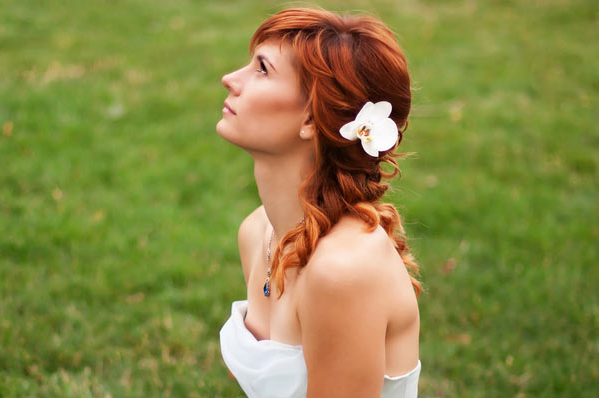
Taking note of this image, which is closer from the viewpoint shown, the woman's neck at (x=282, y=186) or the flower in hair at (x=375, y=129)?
the flower in hair at (x=375, y=129)

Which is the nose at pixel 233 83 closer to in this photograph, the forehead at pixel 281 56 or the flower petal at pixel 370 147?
the forehead at pixel 281 56

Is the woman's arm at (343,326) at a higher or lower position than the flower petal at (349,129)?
lower

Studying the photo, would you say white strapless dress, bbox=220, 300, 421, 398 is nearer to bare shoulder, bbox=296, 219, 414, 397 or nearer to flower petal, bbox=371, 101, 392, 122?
bare shoulder, bbox=296, 219, 414, 397

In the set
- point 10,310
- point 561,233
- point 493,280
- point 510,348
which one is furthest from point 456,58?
point 10,310

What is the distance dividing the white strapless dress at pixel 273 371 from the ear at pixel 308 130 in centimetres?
69

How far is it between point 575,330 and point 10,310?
320cm

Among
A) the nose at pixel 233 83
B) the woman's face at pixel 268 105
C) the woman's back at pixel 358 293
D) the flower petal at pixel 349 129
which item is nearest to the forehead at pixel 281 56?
the woman's face at pixel 268 105

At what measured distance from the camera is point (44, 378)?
3.42m

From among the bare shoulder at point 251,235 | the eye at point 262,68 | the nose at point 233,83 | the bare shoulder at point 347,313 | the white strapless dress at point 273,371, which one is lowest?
the white strapless dress at point 273,371

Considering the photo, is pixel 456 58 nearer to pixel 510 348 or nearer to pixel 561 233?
pixel 561 233

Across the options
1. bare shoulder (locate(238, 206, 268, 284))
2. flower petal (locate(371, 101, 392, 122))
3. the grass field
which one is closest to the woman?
flower petal (locate(371, 101, 392, 122))

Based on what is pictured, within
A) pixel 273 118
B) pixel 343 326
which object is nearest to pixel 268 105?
pixel 273 118

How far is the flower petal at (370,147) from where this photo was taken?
2168 millimetres

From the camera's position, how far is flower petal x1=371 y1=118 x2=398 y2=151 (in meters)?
2.16
